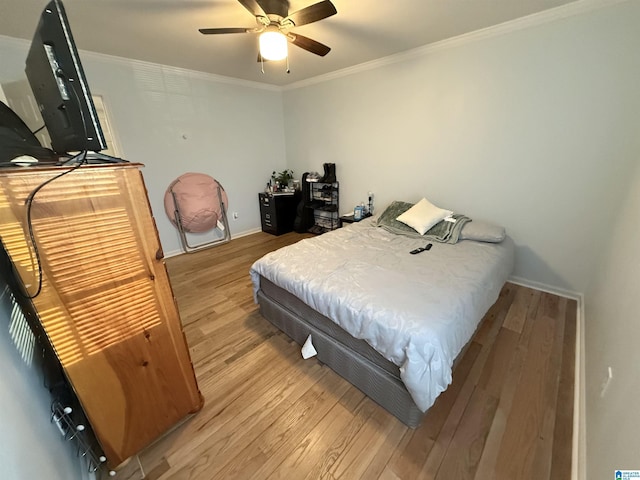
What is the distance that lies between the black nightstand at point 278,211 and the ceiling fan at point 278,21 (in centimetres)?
234

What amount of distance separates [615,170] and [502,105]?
103 centimetres

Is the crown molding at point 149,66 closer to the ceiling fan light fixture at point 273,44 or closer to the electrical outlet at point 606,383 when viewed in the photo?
the ceiling fan light fixture at point 273,44

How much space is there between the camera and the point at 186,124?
3408 millimetres

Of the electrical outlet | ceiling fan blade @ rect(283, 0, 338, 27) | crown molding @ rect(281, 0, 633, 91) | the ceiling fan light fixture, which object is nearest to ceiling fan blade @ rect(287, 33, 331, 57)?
the ceiling fan light fixture

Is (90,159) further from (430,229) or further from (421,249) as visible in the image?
(430,229)

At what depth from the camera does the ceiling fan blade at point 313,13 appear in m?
1.52

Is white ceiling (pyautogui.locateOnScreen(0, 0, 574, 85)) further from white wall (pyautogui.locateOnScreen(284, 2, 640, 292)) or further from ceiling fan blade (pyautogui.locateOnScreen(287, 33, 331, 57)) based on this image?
white wall (pyautogui.locateOnScreen(284, 2, 640, 292))

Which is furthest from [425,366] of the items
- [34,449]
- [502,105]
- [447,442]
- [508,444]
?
[502,105]

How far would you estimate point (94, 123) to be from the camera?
94 centimetres

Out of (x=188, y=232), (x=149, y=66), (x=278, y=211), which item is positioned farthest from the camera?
(x=278, y=211)

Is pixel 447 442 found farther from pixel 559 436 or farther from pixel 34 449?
pixel 34 449

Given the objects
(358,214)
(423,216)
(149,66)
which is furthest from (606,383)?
(149,66)

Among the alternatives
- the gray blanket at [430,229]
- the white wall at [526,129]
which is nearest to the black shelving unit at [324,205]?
the white wall at [526,129]

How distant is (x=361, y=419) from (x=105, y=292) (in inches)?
55.6
